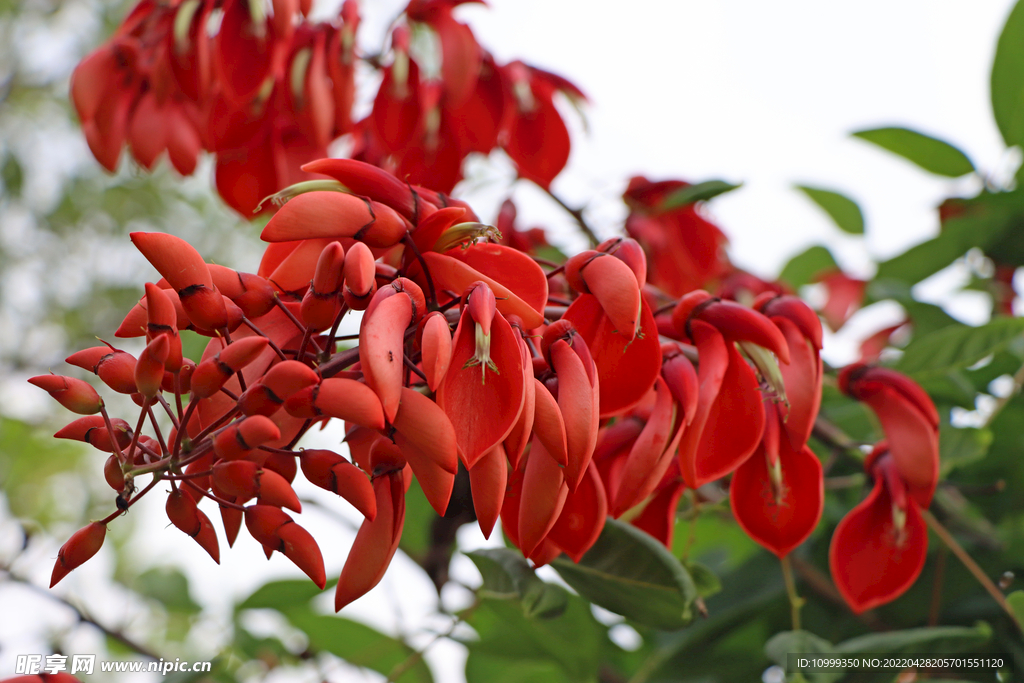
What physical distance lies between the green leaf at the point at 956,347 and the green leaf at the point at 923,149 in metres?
0.28

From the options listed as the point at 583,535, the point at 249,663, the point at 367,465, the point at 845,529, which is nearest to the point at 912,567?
the point at 845,529

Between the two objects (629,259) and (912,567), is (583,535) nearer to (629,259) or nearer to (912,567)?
(629,259)

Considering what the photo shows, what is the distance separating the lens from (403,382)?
0.35 m

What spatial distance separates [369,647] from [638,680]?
0.95 feet

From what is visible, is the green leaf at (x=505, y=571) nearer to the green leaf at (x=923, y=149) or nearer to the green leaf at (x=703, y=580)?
the green leaf at (x=703, y=580)

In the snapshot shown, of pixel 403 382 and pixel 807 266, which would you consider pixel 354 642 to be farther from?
pixel 807 266

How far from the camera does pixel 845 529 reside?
531 millimetres

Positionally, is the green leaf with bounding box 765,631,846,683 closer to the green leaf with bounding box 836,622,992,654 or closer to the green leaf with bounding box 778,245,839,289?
the green leaf with bounding box 836,622,992,654

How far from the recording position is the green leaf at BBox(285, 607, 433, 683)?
0.83m

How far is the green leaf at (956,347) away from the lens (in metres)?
0.68

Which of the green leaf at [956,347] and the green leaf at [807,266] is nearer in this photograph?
the green leaf at [956,347]

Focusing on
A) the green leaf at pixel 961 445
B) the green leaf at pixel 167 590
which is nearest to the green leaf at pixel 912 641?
the green leaf at pixel 961 445

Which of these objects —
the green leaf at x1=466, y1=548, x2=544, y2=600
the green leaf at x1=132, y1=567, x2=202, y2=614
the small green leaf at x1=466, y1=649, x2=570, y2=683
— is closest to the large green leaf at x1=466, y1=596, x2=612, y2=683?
the small green leaf at x1=466, y1=649, x2=570, y2=683

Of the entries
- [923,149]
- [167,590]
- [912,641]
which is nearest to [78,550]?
[912,641]
